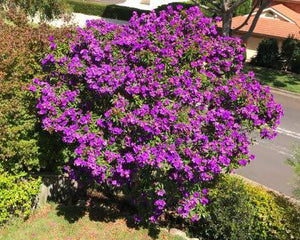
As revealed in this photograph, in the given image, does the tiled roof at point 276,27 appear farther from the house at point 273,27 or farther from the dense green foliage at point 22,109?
the dense green foliage at point 22,109

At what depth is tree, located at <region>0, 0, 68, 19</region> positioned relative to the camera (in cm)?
2121

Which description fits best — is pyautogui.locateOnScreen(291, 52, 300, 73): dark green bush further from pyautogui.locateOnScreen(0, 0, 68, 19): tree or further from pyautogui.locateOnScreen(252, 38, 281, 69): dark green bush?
pyautogui.locateOnScreen(0, 0, 68, 19): tree

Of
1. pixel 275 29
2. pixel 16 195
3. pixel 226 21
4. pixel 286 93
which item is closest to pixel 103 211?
pixel 16 195

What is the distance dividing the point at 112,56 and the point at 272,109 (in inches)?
131

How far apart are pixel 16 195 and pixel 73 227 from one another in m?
1.34

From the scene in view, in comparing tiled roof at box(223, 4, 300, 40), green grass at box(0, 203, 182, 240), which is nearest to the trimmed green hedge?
tiled roof at box(223, 4, 300, 40)

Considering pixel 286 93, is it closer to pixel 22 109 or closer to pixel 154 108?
pixel 154 108

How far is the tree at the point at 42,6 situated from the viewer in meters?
21.2

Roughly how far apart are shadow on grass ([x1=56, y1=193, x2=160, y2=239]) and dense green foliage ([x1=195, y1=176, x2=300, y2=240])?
135 cm

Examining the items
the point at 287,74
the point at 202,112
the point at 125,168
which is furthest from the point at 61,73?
the point at 287,74

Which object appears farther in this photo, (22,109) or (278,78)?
(278,78)

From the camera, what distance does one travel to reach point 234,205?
740 cm

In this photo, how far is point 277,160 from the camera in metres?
12.4

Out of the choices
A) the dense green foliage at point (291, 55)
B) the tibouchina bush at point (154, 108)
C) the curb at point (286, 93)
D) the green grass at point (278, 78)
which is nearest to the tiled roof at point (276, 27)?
the dense green foliage at point (291, 55)
